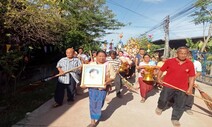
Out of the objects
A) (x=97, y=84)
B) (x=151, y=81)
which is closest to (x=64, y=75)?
(x=97, y=84)

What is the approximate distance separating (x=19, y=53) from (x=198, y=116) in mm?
5601

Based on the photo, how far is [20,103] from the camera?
854cm

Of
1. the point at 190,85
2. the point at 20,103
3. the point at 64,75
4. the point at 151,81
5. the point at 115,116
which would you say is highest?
the point at 64,75

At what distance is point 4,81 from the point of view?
1052 centimetres

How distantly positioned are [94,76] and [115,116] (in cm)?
144

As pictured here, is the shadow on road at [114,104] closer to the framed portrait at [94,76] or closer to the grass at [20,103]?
the framed portrait at [94,76]

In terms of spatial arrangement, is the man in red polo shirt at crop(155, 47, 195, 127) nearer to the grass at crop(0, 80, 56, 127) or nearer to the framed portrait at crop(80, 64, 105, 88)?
the framed portrait at crop(80, 64, 105, 88)

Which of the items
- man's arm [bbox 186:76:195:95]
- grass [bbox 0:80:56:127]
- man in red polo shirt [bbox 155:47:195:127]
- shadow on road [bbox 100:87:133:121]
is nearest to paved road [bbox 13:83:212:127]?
Result: shadow on road [bbox 100:87:133:121]

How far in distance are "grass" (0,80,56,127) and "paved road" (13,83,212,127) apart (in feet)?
0.69

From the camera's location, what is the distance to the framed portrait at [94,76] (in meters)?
6.52

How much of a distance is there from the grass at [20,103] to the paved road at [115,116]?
0.21 meters

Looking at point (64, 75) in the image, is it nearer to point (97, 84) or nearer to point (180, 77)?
point (97, 84)

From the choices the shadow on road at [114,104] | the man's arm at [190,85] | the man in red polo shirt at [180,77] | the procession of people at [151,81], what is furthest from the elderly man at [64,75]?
the man's arm at [190,85]

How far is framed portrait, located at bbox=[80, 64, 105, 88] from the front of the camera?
652 cm
